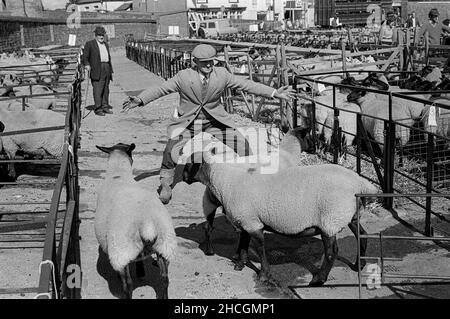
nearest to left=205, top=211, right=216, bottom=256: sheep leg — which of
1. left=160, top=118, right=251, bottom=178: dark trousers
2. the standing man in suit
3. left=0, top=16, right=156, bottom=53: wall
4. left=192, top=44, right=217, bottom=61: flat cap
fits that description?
left=160, top=118, right=251, bottom=178: dark trousers

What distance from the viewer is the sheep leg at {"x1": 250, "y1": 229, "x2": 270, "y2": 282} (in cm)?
544

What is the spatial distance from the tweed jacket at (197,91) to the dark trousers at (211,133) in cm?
8

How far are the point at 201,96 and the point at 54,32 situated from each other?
49.3 meters

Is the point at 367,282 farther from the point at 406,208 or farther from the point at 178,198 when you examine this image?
the point at 178,198

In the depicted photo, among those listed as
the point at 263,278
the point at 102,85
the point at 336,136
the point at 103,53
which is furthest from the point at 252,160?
the point at 102,85

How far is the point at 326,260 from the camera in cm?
529

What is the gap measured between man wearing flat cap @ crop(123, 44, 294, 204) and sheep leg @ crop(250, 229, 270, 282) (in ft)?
4.89

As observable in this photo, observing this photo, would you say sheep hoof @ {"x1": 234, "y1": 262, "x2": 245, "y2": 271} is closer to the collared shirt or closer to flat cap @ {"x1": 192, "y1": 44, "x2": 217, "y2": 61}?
flat cap @ {"x1": 192, "y1": 44, "x2": 217, "y2": 61}

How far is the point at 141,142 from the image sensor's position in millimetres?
11844

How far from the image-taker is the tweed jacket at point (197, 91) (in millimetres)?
6816

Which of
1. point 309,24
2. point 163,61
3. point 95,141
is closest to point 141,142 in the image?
point 95,141

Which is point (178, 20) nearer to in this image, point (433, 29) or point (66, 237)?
point (433, 29)

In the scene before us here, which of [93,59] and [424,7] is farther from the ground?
[424,7]

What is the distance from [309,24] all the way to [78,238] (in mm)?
86073
